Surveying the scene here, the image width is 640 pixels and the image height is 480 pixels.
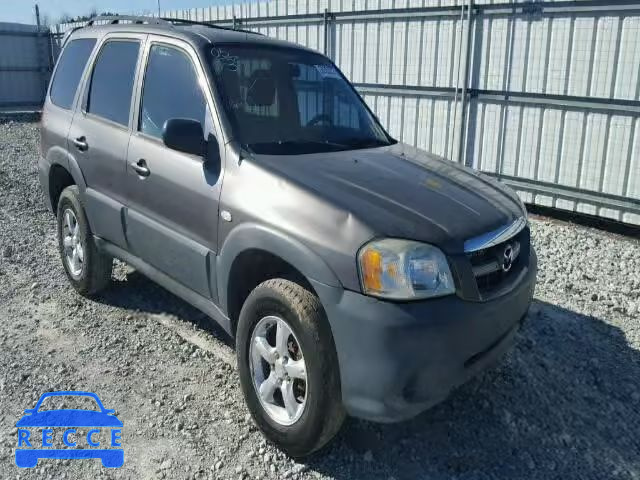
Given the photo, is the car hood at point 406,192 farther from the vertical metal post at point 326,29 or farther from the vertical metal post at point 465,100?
the vertical metal post at point 326,29

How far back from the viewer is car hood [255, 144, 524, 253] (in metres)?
2.75

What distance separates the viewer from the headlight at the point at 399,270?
259cm

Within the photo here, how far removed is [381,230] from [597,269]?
13.7 feet

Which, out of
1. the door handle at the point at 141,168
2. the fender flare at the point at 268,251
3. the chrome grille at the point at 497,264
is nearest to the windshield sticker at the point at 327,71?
the door handle at the point at 141,168

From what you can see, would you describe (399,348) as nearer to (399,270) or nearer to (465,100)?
(399,270)

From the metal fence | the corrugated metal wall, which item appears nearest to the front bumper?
the metal fence

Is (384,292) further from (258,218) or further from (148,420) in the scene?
(148,420)

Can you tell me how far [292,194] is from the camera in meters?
2.92

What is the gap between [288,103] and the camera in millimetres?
3834

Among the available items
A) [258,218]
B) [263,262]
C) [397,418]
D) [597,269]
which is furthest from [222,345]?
[597,269]

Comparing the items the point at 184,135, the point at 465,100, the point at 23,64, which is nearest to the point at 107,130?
the point at 184,135

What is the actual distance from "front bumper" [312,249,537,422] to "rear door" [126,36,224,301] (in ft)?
3.28

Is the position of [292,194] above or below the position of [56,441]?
above

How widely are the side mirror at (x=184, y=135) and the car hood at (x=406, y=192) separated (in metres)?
0.37
